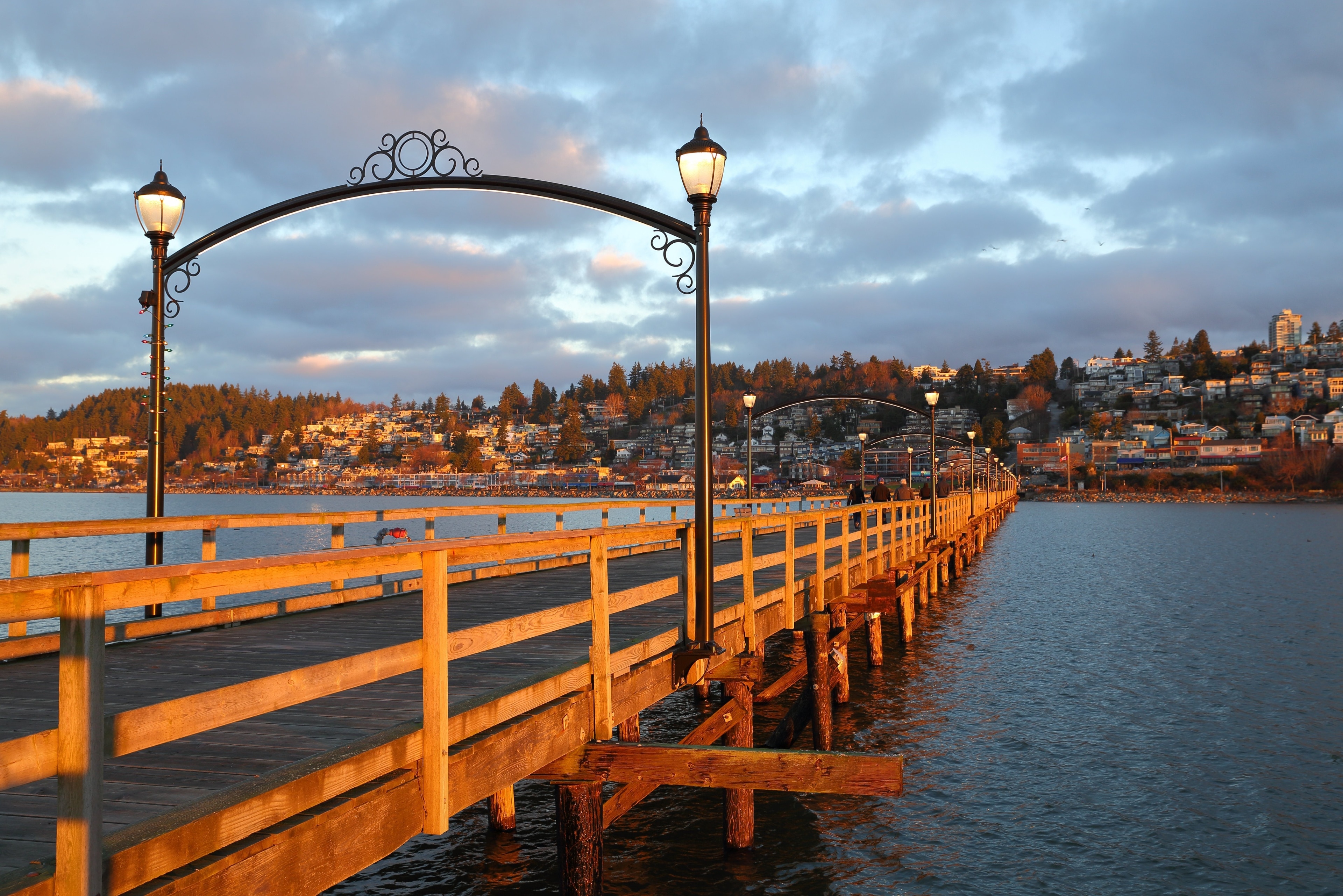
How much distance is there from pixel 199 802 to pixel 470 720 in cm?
166

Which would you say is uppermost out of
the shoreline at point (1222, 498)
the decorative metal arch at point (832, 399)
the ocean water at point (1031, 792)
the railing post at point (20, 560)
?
the decorative metal arch at point (832, 399)

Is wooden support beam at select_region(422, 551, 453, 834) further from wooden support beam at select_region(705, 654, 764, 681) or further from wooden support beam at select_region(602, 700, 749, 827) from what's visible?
wooden support beam at select_region(705, 654, 764, 681)

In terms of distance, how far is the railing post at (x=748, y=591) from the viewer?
962 cm

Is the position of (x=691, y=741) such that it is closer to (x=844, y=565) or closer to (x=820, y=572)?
(x=820, y=572)

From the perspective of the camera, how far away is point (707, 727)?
28.9 feet

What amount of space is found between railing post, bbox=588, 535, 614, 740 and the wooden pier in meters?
0.02

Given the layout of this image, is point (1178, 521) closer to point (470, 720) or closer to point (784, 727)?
point (784, 727)

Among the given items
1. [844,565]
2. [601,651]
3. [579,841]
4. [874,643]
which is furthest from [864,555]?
[601,651]

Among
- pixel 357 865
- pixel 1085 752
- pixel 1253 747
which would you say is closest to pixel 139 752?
pixel 357 865

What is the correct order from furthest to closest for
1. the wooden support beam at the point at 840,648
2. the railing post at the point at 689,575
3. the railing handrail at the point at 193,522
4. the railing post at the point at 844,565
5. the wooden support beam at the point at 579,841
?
the railing post at the point at 844,565, the wooden support beam at the point at 840,648, the railing post at the point at 689,575, the railing handrail at the point at 193,522, the wooden support beam at the point at 579,841

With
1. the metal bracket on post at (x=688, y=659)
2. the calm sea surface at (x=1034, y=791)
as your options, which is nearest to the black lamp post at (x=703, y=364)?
the metal bracket on post at (x=688, y=659)

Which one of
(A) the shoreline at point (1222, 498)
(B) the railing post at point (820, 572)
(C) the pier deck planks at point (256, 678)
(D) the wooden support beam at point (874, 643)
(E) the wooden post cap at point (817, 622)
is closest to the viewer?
(C) the pier deck planks at point (256, 678)

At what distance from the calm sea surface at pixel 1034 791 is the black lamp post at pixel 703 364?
10.4 ft

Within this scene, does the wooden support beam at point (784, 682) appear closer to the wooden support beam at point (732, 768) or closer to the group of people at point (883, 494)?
the wooden support beam at point (732, 768)
